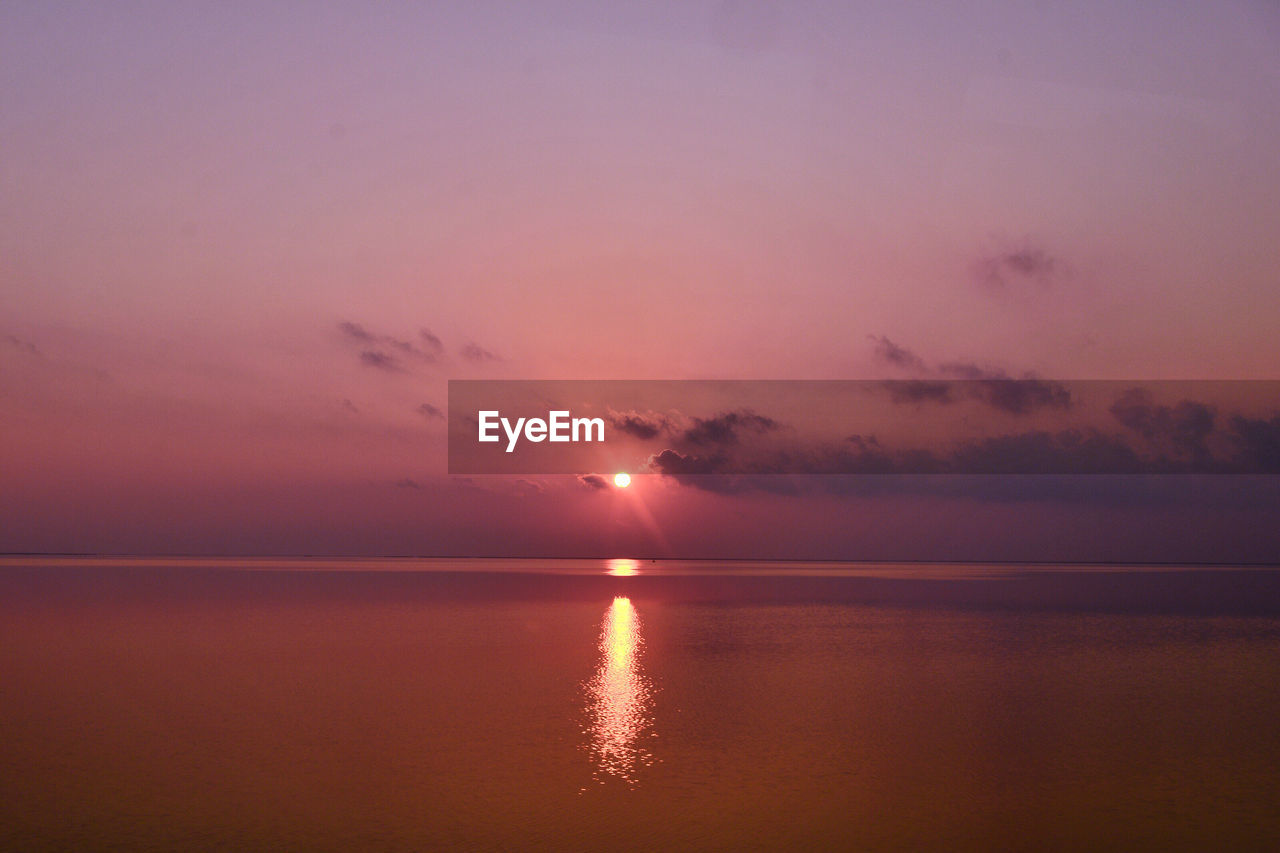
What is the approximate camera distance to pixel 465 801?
1820cm

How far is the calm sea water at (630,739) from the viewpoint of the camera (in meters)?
16.8

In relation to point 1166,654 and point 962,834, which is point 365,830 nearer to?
point 962,834

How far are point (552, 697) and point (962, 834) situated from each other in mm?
14595

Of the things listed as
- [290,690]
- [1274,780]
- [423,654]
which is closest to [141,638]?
[423,654]

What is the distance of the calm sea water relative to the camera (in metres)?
16.8

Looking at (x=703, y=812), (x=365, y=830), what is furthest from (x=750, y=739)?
(x=365, y=830)

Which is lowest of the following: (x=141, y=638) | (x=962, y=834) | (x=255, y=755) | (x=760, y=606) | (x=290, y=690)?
(x=962, y=834)

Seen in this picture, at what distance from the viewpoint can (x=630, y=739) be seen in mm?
23438

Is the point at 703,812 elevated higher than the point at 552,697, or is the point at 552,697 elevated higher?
the point at 552,697

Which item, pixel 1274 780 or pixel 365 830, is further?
pixel 1274 780

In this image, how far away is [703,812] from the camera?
57.7ft

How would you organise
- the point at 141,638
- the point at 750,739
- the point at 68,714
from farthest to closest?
the point at 141,638 < the point at 68,714 < the point at 750,739

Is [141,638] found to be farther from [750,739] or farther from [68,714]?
[750,739]

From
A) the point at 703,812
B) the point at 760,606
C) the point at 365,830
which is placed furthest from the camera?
the point at 760,606
